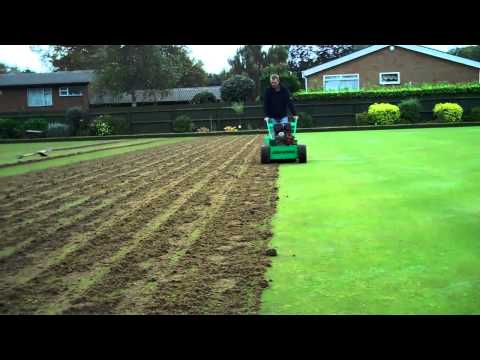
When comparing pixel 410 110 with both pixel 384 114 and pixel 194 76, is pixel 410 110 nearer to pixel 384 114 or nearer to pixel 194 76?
pixel 384 114

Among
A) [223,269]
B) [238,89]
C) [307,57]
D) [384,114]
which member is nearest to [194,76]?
[307,57]

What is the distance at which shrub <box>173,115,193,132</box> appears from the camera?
28.0 metres

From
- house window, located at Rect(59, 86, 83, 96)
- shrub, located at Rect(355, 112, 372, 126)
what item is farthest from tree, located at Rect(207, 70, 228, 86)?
shrub, located at Rect(355, 112, 372, 126)

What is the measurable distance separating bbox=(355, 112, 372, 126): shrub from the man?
1610 centimetres

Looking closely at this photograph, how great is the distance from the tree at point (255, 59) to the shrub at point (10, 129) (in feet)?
78.4

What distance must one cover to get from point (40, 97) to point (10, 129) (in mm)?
12238

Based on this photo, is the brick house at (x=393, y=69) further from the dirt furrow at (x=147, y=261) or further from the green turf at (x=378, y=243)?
the dirt furrow at (x=147, y=261)

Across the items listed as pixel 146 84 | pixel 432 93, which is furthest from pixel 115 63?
pixel 432 93

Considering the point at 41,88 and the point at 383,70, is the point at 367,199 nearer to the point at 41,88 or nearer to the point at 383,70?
the point at 383,70

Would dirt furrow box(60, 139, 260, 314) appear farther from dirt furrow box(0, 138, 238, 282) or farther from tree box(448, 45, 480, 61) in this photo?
tree box(448, 45, 480, 61)

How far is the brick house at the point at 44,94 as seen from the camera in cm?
3931

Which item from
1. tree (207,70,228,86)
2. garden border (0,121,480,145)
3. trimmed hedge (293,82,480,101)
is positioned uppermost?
tree (207,70,228,86)
